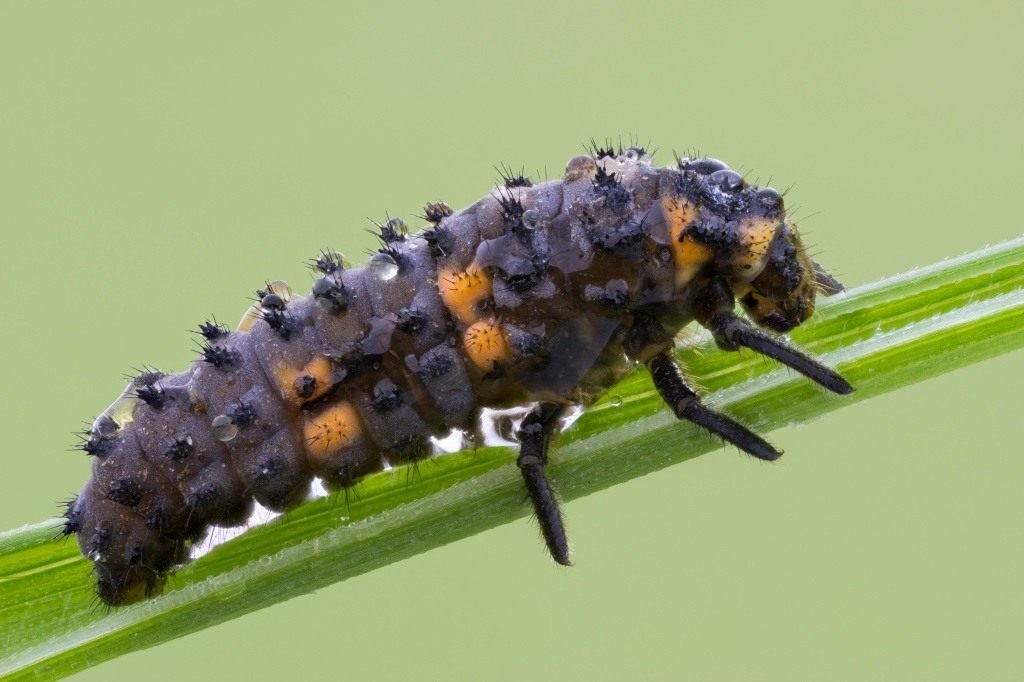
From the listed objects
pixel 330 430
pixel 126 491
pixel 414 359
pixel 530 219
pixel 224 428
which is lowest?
pixel 126 491

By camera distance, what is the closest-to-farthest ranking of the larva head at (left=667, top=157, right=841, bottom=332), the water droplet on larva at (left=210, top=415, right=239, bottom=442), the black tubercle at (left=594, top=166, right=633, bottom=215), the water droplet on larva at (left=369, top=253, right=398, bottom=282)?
the water droplet on larva at (left=210, top=415, right=239, bottom=442), the water droplet on larva at (left=369, top=253, right=398, bottom=282), the black tubercle at (left=594, top=166, right=633, bottom=215), the larva head at (left=667, top=157, right=841, bottom=332)

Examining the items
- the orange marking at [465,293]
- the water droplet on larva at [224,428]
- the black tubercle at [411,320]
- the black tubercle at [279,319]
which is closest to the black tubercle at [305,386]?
the black tubercle at [279,319]

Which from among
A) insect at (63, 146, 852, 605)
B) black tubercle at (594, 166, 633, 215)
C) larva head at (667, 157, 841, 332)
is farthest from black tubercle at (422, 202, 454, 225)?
larva head at (667, 157, 841, 332)

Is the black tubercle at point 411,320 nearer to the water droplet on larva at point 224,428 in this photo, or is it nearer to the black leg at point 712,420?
the water droplet on larva at point 224,428

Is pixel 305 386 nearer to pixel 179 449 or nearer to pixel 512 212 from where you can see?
pixel 179 449

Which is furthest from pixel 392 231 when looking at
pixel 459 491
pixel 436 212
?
pixel 459 491

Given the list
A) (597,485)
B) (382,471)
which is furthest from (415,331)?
(597,485)

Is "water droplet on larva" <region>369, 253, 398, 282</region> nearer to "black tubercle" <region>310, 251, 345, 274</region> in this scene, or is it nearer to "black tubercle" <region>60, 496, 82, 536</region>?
"black tubercle" <region>310, 251, 345, 274</region>
